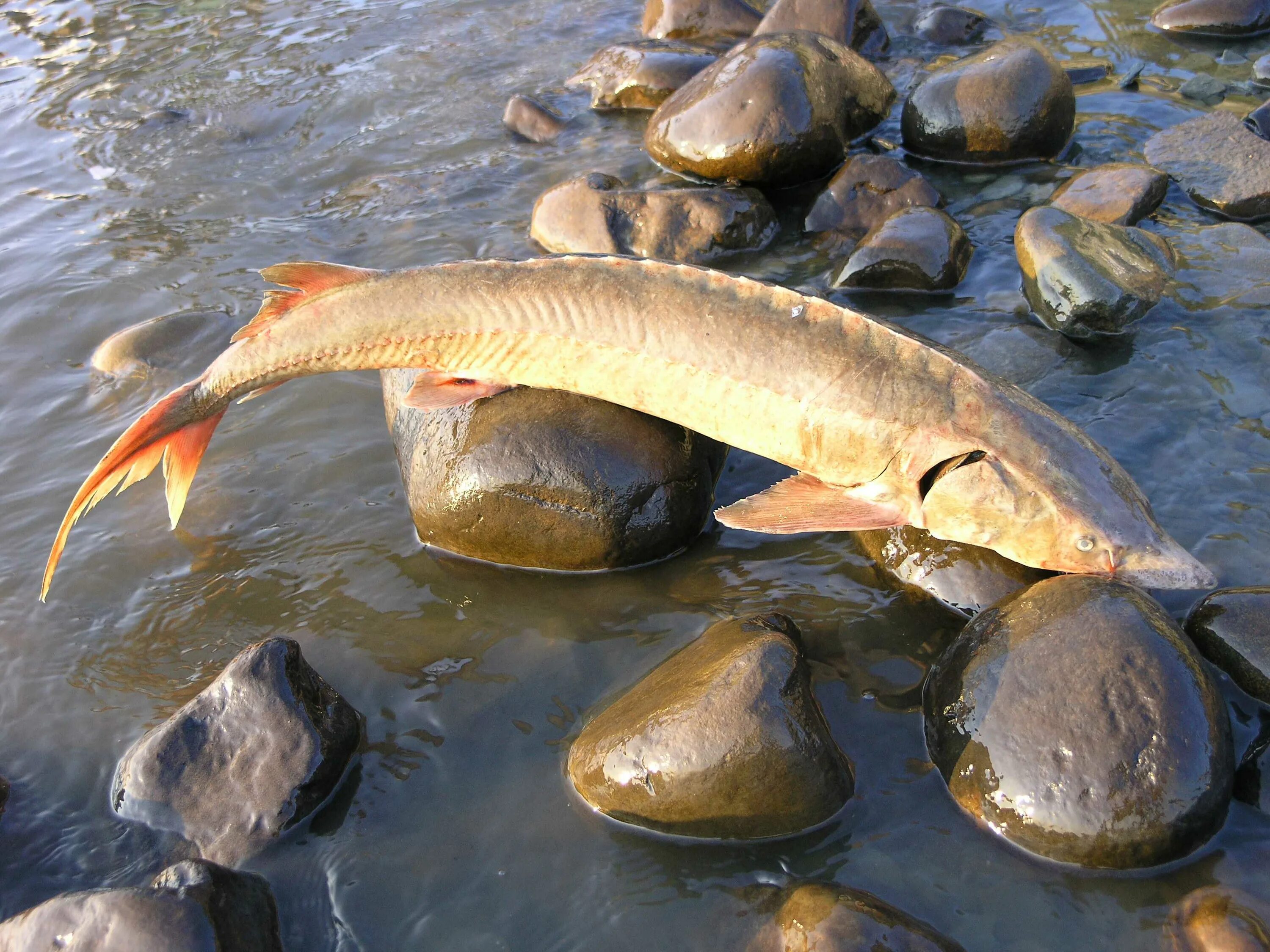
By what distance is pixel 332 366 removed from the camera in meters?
4.48

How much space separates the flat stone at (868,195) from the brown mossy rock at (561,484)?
8.63 feet

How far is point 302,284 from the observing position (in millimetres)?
4496

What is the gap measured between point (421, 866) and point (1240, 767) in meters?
2.64

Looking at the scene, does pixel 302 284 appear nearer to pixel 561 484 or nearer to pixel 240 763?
pixel 561 484

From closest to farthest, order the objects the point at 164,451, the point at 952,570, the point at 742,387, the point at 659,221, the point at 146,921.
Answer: the point at 146,921 → the point at 952,570 → the point at 742,387 → the point at 164,451 → the point at 659,221

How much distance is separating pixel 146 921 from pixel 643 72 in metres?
7.29

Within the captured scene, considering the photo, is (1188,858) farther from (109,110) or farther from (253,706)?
(109,110)

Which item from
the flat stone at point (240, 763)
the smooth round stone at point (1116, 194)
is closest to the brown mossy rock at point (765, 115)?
the smooth round stone at point (1116, 194)

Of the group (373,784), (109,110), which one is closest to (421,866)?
(373,784)

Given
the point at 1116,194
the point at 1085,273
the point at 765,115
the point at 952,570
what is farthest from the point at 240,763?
the point at 1116,194

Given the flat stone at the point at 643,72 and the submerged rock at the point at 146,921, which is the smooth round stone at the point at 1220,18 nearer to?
the flat stone at the point at 643,72

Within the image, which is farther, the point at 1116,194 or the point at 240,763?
the point at 1116,194

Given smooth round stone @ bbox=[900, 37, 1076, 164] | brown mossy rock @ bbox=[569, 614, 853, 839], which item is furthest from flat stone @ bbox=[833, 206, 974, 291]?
brown mossy rock @ bbox=[569, 614, 853, 839]

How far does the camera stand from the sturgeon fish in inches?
139
